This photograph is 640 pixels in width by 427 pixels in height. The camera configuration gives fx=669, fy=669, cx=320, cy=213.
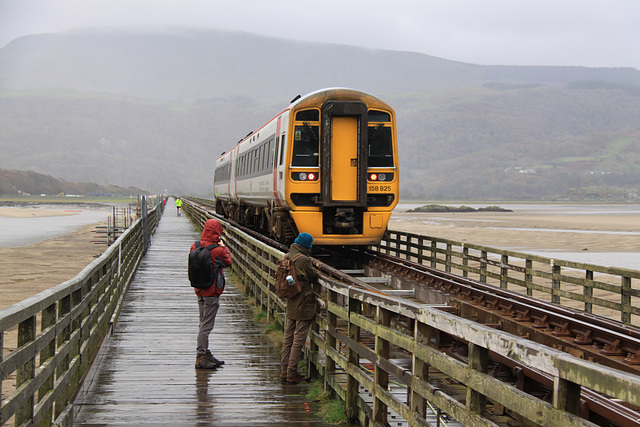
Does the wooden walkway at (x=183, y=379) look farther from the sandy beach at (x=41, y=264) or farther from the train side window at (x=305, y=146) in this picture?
the sandy beach at (x=41, y=264)

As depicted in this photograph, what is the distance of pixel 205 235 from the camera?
7.69 metres

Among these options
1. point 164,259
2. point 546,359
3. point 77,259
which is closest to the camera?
point 546,359

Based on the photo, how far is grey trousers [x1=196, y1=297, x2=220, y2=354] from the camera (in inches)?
300

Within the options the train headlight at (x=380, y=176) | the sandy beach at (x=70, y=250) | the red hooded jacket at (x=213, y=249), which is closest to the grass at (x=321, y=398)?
the red hooded jacket at (x=213, y=249)

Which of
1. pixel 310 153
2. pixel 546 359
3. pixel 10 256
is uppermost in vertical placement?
pixel 310 153

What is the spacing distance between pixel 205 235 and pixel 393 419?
10.7 feet

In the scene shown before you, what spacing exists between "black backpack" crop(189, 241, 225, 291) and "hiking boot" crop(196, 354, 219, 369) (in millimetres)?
788

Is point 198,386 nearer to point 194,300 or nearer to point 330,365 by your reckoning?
point 330,365

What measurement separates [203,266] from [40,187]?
176 meters

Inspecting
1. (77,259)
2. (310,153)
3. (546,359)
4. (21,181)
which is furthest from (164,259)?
(21,181)

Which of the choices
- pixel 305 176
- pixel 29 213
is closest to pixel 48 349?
pixel 305 176

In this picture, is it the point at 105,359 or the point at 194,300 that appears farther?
the point at 194,300

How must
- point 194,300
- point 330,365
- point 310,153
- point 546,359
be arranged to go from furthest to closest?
point 310,153 < point 194,300 < point 330,365 < point 546,359

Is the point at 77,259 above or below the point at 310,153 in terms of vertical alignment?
below
